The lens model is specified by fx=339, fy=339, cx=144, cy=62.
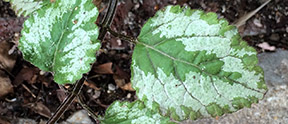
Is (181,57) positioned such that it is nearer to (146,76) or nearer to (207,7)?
(146,76)

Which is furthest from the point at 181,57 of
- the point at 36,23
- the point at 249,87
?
the point at 36,23

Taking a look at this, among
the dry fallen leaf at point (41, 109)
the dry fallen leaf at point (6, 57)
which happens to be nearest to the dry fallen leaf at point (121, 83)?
the dry fallen leaf at point (41, 109)

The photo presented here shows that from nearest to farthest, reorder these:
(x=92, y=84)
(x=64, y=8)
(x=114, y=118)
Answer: (x=64, y=8)
(x=114, y=118)
(x=92, y=84)

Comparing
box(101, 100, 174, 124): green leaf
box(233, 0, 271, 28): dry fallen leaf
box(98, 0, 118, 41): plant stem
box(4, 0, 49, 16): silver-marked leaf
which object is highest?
box(4, 0, 49, 16): silver-marked leaf

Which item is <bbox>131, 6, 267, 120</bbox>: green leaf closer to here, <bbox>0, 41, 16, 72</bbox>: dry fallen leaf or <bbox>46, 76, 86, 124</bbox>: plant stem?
<bbox>46, 76, 86, 124</bbox>: plant stem

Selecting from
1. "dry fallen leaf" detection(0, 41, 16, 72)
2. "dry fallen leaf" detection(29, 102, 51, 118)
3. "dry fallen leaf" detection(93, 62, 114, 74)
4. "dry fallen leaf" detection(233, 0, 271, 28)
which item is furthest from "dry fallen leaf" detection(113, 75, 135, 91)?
"dry fallen leaf" detection(233, 0, 271, 28)

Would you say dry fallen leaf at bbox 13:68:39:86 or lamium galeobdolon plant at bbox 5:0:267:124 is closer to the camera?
lamium galeobdolon plant at bbox 5:0:267:124

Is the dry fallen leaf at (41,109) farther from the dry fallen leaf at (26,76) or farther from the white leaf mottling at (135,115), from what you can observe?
the white leaf mottling at (135,115)
